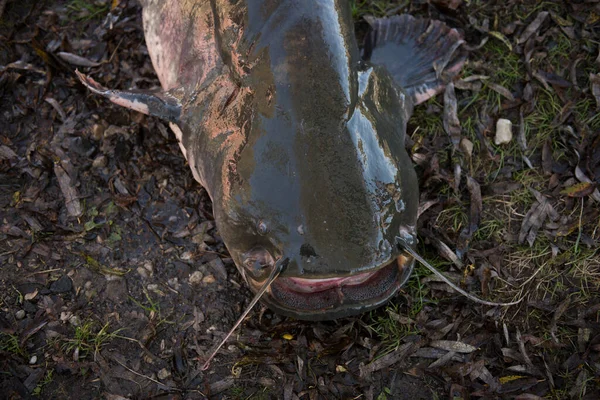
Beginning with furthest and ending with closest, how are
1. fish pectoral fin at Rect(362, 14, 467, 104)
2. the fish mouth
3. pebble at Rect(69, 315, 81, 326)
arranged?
fish pectoral fin at Rect(362, 14, 467, 104) → pebble at Rect(69, 315, 81, 326) → the fish mouth

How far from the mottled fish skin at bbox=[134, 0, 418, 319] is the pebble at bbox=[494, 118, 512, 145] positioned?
0.91 m

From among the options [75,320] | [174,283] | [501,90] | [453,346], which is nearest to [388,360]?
[453,346]

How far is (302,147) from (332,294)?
658 millimetres

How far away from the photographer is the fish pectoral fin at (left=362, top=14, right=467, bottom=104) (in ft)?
11.2

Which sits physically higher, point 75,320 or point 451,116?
point 451,116

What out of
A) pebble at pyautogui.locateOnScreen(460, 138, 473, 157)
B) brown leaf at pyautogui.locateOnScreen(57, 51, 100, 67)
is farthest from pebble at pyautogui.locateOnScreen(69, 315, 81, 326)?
pebble at pyautogui.locateOnScreen(460, 138, 473, 157)

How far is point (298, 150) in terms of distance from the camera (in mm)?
2217

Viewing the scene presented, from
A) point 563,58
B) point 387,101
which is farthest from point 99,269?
point 563,58

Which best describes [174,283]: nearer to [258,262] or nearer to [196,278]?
[196,278]

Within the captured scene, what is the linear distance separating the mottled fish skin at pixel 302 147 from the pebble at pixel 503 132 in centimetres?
91

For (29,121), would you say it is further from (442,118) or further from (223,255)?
(442,118)

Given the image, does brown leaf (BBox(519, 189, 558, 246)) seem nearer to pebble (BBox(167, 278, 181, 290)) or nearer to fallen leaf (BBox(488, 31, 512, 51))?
fallen leaf (BBox(488, 31, 512, 51))

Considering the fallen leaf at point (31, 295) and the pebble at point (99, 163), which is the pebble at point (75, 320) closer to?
the fallen leaf at point (31, 295)

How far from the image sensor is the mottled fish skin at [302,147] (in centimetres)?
217
